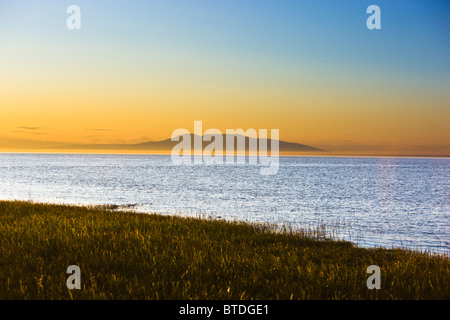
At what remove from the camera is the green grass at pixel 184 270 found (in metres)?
6.96

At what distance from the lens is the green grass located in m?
6.96

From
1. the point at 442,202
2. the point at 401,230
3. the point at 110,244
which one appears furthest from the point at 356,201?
the point at 110,244

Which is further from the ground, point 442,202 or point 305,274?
point 305,274

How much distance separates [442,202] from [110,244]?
45.0 m

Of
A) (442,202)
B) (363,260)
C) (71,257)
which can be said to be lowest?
(442,202)

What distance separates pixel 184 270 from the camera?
8.36 meters

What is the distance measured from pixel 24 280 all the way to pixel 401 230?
80.2 ft
